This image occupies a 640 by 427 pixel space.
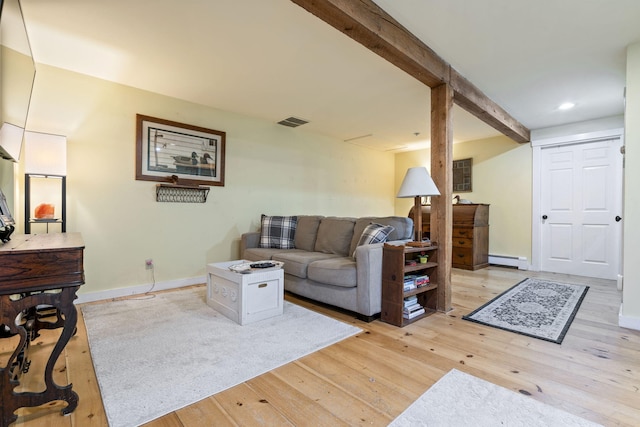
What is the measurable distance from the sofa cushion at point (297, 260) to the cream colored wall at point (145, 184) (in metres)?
1.14

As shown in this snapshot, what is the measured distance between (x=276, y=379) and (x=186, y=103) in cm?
336

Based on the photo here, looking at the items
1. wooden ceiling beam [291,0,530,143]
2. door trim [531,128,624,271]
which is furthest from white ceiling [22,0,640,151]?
door trim [531,128,624,271]

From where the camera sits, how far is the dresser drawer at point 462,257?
4781 millimetres

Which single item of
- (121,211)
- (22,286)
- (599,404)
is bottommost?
(599,404)

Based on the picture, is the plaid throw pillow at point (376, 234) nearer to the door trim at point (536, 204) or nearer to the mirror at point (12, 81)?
the mirror at point (12, 81)

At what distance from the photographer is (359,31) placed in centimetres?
196

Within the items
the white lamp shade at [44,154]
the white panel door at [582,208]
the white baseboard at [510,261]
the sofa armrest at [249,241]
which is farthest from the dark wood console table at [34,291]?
the white panel door at [582,208]

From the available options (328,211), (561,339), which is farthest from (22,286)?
(328,211)

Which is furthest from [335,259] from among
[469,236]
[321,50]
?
[469,236]

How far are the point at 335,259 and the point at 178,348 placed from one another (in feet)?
5.09

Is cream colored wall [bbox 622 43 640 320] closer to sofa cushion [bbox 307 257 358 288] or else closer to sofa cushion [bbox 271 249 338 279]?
sofa cushion [bbox 307 257 358 288]

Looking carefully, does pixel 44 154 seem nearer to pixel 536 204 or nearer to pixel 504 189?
pixel 504 189

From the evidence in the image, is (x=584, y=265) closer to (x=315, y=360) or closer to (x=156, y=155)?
(x=315, y=360)

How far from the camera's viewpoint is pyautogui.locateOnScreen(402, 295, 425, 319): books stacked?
254 centimetres
